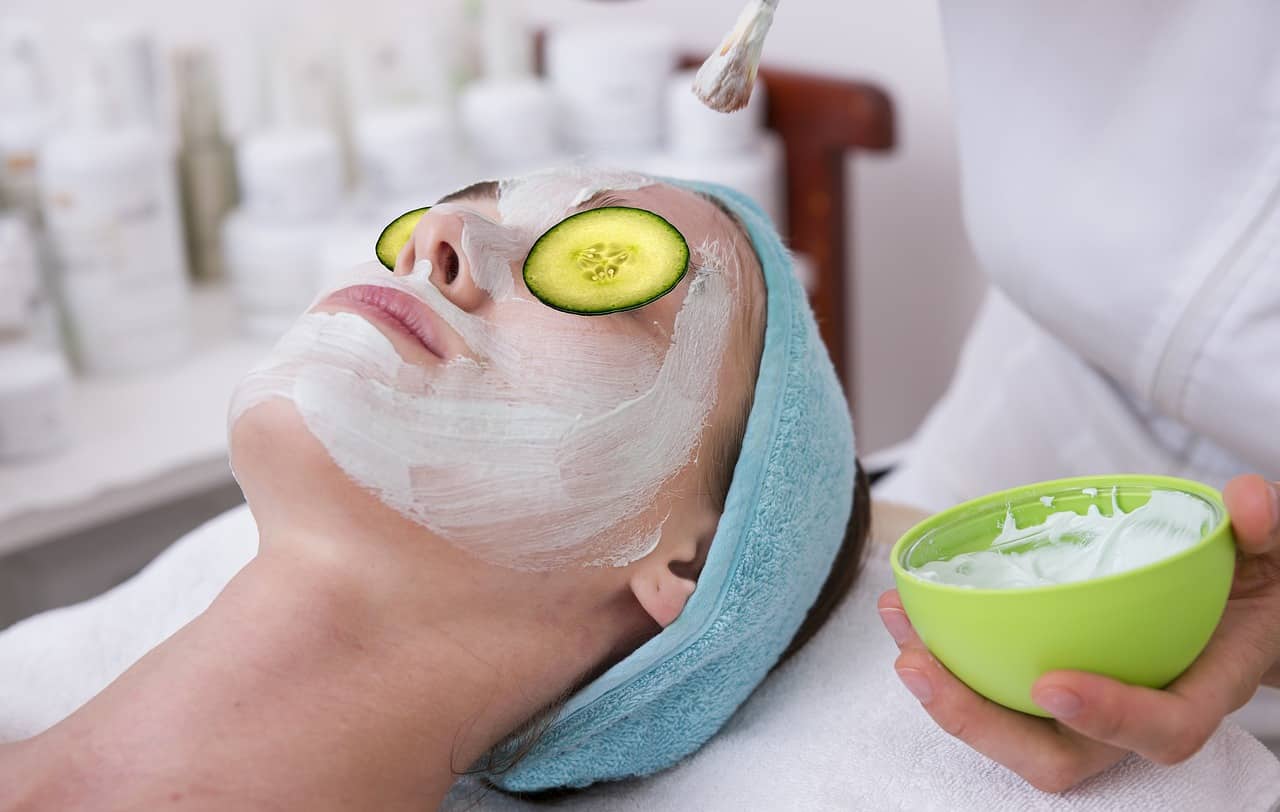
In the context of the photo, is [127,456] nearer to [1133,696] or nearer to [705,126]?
[705,126]

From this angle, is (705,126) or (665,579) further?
(705,126)

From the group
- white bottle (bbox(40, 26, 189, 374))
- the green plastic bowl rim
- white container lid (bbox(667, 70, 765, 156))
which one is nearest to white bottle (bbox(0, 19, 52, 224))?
white bottle (bbox(40, 26, 189, 374))

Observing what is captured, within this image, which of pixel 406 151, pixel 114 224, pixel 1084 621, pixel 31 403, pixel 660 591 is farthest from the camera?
pixel 406 151

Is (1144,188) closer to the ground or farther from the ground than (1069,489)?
farther from the ground

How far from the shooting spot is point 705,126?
5.99 feet

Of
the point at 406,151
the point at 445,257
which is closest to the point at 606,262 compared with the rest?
the point at 445,257

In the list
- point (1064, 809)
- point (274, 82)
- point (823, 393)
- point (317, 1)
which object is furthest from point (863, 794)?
point (317, 1)

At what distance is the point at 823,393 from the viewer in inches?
36.9

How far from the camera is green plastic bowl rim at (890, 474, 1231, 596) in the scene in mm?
643

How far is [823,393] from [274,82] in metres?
1.20

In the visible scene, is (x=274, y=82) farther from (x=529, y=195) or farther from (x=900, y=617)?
(x=900, y=617)

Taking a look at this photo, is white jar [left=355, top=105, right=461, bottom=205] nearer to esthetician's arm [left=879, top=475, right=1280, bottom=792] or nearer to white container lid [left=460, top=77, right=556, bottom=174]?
white container lid [left=460, top=77, right=556, bottom=174]

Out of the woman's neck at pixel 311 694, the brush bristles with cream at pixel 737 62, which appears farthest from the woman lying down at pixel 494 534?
the brush bristles with cream at pixel 737 62

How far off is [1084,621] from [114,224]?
1.36 meters
